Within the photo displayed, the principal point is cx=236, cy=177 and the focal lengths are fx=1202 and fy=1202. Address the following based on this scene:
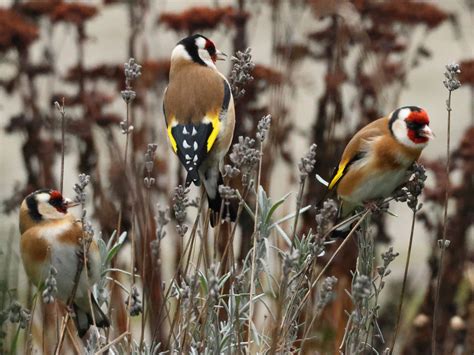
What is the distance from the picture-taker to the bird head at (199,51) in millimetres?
3762

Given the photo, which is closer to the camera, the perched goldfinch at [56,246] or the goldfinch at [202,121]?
the perched goldfinch at [56,246]

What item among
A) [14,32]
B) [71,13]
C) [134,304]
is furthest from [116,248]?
[71,13]

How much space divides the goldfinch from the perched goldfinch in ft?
1.14

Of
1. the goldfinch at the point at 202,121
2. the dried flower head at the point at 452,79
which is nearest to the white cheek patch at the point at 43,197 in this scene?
the goldfinch at the point at 202,121

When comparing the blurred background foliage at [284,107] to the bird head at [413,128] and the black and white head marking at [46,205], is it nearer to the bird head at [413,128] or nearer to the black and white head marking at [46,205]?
the black and white head marking at [46,205]

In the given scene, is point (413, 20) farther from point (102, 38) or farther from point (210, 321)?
point (102, 38)

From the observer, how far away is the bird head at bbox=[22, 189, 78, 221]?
3281 millimetres

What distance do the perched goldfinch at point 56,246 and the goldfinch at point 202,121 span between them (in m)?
0.35

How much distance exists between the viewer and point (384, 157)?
3.23 metres

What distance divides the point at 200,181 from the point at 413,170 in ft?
1.89

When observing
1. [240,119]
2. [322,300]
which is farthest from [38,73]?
[322,300]

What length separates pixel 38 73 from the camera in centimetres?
505

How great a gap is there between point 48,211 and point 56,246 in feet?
0.54

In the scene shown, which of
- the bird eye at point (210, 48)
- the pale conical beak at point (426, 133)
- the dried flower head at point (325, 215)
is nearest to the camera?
the dried flower head at point (325, 215)
